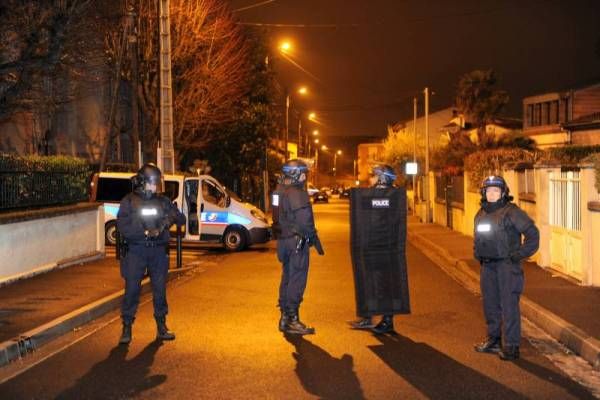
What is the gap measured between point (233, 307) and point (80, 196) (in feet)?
23.1

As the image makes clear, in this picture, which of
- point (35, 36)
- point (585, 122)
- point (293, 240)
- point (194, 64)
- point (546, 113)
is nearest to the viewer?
point (293, 240)

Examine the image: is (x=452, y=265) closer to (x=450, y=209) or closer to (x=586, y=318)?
(x=586, y=318)

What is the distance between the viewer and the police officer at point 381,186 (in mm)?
8922

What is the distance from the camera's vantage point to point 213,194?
70.0ft

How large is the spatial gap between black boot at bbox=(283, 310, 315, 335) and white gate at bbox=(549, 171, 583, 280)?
585 centimetres

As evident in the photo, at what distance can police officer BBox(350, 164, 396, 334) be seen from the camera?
29.3ft

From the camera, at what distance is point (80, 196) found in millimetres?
16953

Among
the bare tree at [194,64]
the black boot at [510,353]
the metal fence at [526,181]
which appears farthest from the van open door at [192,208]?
the black boot at [510,353]

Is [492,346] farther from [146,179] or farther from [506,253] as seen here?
[146,179]

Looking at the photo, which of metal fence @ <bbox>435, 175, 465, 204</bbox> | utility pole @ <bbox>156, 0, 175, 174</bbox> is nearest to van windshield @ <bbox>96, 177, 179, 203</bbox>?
utility pole @ <bbox>156, 0, 175, 174</bbox>

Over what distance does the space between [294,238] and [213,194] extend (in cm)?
1254

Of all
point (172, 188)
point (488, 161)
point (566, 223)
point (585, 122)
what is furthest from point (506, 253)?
point (585, 122)

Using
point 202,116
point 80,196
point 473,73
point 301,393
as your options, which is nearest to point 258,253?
point 80,196

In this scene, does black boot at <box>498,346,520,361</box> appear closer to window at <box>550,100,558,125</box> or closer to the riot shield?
the riot shield
